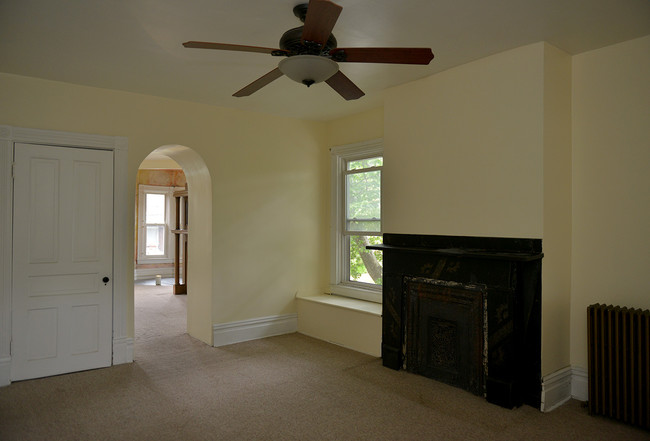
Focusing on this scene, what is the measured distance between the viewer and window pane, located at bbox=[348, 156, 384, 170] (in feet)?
17.0

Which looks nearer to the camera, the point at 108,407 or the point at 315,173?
the point at 108,407

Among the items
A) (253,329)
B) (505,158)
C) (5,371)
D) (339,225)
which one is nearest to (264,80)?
(505,158)

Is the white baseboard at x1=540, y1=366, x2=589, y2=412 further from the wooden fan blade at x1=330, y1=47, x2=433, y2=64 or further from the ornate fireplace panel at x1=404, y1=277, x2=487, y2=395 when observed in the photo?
the wooden fan blade at x1=330, y1=47, x2=433, y2=64

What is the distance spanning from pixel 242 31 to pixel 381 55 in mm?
1115

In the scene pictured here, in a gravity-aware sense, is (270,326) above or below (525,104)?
below

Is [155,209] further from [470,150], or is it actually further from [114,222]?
[470,150]

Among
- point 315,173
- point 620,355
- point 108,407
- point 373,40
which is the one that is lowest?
point 108,407

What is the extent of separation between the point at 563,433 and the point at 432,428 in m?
0.85

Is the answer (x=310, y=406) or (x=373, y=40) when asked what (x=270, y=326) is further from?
(x=373, y=40)

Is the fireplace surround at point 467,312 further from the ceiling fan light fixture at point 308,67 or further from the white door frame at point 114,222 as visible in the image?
the white door frame at point 114,222

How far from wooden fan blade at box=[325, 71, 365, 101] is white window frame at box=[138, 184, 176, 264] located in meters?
8.73

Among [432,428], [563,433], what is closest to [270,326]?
[432,428]

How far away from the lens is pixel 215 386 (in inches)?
145

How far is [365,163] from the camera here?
211 inches
